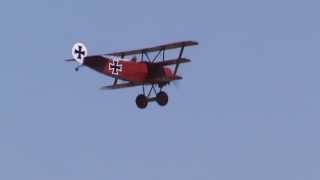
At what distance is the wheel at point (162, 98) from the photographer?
14650cm

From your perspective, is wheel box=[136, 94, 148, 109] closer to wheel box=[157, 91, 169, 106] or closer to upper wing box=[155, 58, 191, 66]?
wheel box=[157, 91, 169, 106]

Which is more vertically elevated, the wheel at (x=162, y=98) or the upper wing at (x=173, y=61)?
the upper wing at (x=173, y=61)

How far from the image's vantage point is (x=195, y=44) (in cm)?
14612

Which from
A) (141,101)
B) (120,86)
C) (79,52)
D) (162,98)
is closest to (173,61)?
(162,98)

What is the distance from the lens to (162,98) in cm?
14675

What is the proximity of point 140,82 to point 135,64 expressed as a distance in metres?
1.21

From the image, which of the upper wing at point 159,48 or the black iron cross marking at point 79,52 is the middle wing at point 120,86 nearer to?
the upper wing at point 159,48

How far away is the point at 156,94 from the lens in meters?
147

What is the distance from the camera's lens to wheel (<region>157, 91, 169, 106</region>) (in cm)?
14650

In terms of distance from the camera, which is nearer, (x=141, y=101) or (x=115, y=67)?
(x=115, y=67)

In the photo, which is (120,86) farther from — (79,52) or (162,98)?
(79,52)

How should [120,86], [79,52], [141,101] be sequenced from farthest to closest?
[120,86]
[141,101]
[79,52]

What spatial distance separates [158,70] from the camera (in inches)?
5787

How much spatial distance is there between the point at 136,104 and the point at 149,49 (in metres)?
4.69
